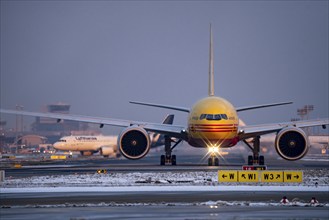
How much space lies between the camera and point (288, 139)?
183 feet

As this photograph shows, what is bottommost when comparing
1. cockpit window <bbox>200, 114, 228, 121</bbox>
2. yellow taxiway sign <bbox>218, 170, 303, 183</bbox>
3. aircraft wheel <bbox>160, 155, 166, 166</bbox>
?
yellow taxiway sign <bbox>218, 170, 303, 183</bbox>

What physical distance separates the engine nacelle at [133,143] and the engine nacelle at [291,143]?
384 inches

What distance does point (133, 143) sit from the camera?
56406 millimetres

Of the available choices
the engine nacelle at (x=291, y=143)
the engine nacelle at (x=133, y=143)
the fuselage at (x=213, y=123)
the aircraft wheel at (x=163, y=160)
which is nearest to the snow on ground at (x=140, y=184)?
the engine nacelle at (x=291, y=143)

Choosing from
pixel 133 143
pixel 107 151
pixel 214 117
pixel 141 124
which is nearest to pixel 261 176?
pixel 214 117

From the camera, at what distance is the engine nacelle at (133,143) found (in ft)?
185

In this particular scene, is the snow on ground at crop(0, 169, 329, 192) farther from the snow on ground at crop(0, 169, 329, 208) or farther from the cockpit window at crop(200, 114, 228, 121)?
the cockpit window at crop(200, 114, 228, 121)

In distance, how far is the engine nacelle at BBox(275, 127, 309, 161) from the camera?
182ft

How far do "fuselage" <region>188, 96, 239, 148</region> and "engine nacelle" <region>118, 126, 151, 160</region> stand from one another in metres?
3.62

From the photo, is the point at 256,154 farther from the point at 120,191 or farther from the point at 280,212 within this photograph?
the point at 280,212

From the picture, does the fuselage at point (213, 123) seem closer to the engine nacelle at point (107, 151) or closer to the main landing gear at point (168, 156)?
the main landing gear at point (168, 156)

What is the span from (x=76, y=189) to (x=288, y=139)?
82.1 feet

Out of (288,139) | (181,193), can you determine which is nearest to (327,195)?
(181,193)

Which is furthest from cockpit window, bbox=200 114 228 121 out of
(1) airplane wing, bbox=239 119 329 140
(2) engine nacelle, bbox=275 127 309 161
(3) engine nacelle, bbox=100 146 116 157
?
(3) engine nacelle, bbox=100 146 116 157
